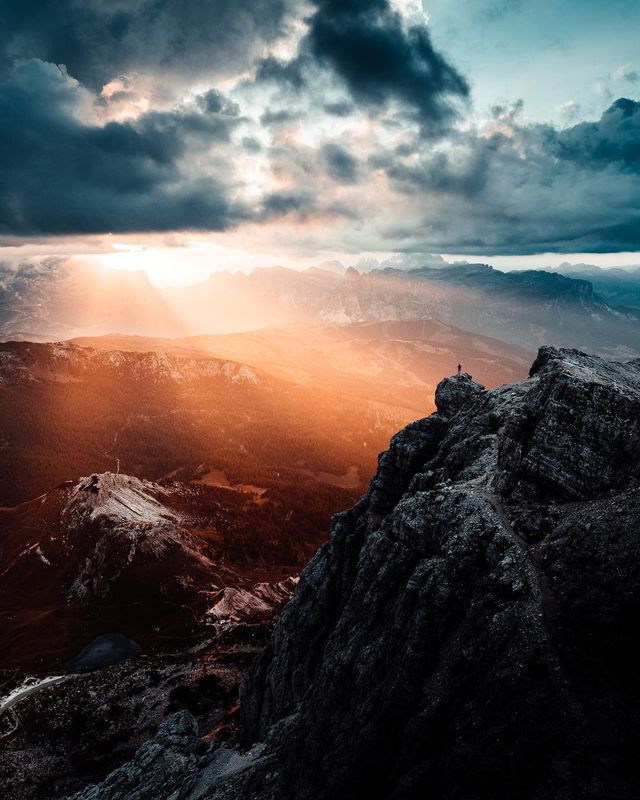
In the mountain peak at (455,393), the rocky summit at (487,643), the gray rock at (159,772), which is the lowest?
the gray rock at (159,772)

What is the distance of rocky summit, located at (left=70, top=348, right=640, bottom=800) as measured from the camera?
23.3 m

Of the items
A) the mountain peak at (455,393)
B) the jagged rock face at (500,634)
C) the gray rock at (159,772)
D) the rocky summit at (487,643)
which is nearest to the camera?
the jagged rock face at (500,634)

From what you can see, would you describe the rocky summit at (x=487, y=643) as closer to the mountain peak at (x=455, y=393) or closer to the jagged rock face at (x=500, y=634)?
the jagged rock face at (x=500, y=634)

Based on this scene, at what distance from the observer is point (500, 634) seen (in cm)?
2712

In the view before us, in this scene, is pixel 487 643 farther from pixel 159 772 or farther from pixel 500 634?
pixel 159 772

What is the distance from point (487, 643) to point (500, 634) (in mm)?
1027

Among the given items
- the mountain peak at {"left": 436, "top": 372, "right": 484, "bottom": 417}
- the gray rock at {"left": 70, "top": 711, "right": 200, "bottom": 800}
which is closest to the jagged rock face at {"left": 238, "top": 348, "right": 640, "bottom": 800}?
the gray rock at {"left": 70, "top": 711, "right": 200, "bottom": 800}

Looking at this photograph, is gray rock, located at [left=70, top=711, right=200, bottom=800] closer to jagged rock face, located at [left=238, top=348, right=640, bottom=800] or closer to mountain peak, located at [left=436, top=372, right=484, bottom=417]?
jagged rock face, located at [left=238, top=348, right=640, bottom=800]

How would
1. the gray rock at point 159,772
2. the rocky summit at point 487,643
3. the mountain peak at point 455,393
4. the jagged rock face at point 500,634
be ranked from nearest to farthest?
the jagged rock face at point 500,634 < the rocky summit at point 487,643 < the gray rock at point 159,772 < the mountain peak at point 455,393

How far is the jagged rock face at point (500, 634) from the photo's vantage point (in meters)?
23.2

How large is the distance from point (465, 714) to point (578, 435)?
22.9 meters

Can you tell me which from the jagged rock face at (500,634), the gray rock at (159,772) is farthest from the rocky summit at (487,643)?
the gray rock at (159,772)

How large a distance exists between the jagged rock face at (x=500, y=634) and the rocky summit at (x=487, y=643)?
0.32ft

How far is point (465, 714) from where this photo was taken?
1024 inches
